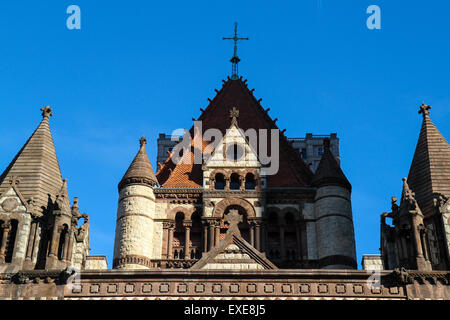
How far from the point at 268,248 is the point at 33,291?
11.7 meters

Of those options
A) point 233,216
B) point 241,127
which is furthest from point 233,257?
point 241,127

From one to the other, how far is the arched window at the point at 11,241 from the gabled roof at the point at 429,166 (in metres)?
16.0

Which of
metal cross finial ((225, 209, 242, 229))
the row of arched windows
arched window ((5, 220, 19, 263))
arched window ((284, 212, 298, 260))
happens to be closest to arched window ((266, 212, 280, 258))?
arched window ((284, 212, 298, 260))

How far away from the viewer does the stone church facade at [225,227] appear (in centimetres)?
2830

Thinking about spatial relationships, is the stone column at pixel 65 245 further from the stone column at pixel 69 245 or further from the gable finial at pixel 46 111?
the gable finial at pixel 46 111

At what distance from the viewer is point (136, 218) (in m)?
36.2

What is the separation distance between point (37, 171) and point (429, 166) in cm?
1620

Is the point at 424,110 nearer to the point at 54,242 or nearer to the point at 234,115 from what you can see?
the point at 234,115

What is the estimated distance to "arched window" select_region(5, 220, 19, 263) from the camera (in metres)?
30.2

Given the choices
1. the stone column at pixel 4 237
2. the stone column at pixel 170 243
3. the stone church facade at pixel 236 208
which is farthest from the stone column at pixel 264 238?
the stone column at pixel 4 237

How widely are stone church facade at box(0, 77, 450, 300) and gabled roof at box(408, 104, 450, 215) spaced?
57 mm

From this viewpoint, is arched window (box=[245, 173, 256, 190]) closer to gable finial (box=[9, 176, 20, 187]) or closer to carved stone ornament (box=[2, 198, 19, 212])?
gable finial (box=[9, 176, 20, 187])
